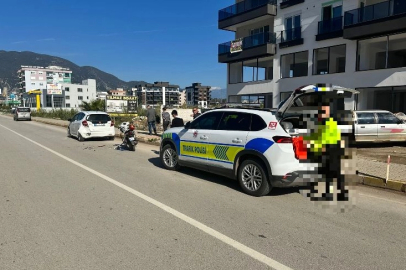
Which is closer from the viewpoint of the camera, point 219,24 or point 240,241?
point 240,241

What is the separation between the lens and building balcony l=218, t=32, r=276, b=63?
2711 centimetres

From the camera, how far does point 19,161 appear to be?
1001cm

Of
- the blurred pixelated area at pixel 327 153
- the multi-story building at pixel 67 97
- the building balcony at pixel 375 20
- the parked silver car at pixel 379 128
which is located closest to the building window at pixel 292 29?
the building balcony at pixel 375 20

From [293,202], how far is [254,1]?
26181mm

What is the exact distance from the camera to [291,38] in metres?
25.7

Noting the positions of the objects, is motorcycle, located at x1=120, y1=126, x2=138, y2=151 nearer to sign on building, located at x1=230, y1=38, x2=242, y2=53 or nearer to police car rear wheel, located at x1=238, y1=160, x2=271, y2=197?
police car rear wheel, located at x1=238, y1=160, x2=271, y2=197

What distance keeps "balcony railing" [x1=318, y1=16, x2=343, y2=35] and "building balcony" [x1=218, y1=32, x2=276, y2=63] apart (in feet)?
15.2

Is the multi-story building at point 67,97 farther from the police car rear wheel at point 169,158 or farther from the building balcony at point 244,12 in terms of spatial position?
the police car rear wheel at point 169,158

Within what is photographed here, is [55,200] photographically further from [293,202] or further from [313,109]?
[313,109]

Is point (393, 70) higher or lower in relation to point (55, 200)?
higher

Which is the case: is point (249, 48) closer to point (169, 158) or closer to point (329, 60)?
point (329, 60)

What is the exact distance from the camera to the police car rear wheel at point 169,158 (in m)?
8.41

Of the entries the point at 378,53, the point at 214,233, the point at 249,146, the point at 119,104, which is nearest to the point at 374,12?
the point at 378,53

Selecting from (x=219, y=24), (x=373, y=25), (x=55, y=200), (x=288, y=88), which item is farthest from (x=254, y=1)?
(x=55, y=200)
